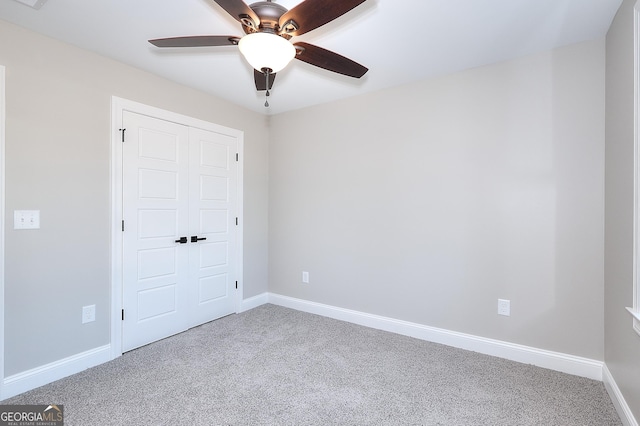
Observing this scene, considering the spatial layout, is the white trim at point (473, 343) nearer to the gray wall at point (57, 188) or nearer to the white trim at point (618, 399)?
the white trim at point (618, 399)

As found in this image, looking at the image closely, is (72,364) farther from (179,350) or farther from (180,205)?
(180,205)

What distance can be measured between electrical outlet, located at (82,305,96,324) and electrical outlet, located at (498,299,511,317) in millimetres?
3302

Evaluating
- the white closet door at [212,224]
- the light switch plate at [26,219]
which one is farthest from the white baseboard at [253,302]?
the light switch plate at [26,219]

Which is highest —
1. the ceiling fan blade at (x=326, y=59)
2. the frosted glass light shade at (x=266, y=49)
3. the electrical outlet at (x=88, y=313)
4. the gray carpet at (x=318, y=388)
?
the ceiling fan blade at (x=326, y=59)

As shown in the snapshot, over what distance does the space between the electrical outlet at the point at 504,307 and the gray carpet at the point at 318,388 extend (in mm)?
373

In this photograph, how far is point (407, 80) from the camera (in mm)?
2916

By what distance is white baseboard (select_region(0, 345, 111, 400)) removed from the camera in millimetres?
2016

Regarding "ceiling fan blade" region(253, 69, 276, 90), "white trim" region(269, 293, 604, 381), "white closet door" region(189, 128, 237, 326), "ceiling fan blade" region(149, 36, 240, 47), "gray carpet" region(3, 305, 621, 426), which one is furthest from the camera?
"white closet door" region(189, 128, 237, 326)

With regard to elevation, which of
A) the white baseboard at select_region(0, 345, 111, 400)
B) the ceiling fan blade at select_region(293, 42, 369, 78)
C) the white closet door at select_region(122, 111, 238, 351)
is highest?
the ceiling fan blade at select_region(293, 42, 369, 78)

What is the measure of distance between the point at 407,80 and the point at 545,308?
2264mm

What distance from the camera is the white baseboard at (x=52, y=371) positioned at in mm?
2016

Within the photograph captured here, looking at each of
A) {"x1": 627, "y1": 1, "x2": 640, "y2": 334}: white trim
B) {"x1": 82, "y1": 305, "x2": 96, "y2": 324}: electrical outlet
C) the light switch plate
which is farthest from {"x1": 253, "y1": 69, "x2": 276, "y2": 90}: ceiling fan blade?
{"x1": 82, "y1": 305, "x2": 96, "y2": 324}: electrical outlet

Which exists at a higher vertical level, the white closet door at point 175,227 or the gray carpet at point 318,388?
the white closet door at point 175,227

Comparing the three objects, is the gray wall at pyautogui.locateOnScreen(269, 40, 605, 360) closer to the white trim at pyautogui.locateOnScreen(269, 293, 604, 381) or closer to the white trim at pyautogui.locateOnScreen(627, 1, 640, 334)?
the white trim at pyautogui.locateOnScreen(269, 293, 604, 381)
